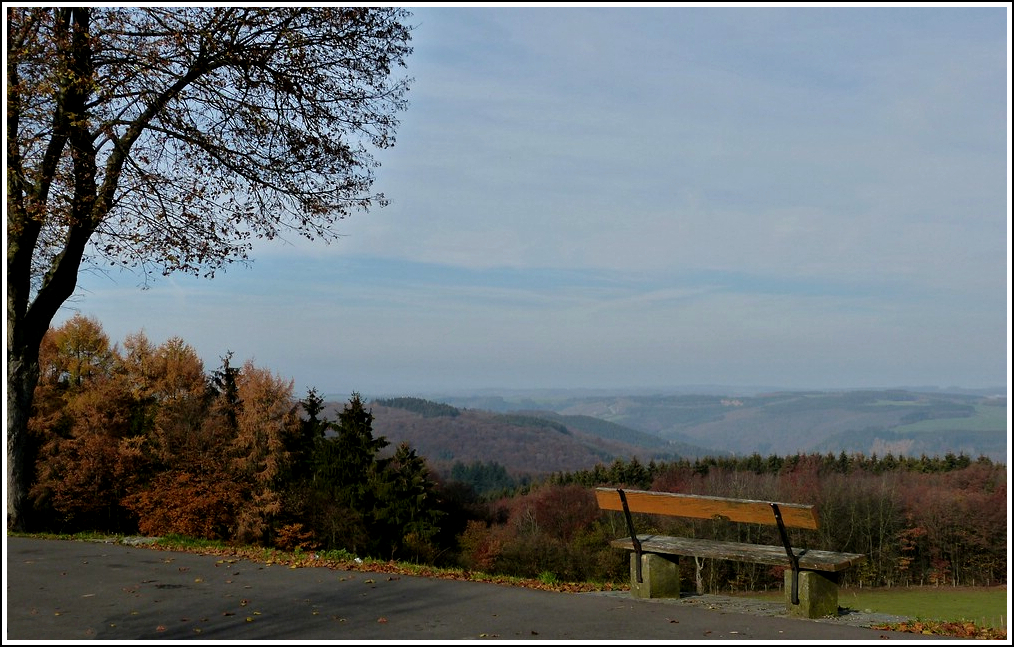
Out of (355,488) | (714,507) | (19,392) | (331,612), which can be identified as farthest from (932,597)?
(331,612)

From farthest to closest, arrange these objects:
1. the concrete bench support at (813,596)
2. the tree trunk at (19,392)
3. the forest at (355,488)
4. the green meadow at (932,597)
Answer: the green meadow at (932,597) < the forest at (355,488) < the tree trunk at (19,392) < the concrete bench support at (813,596)

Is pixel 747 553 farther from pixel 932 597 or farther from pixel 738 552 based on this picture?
pixel 932 597

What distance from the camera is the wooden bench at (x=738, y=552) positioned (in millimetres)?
8195

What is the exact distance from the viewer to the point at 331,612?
8133 mm

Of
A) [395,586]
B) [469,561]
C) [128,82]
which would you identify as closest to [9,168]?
[128,82]

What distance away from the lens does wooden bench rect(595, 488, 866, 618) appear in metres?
8.20

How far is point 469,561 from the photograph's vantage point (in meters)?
59.1

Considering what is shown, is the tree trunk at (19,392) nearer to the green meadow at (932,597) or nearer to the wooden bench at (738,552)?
the wooden bench at (738,552)

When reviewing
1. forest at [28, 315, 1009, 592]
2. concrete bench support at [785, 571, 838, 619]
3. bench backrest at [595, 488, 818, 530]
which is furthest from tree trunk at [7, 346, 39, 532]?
concrete bench support at [785, 571, 838, 619]

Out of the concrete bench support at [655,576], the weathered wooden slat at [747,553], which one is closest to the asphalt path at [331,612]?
the concrete bench support at [655,576]

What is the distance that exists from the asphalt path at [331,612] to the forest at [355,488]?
16.9ft

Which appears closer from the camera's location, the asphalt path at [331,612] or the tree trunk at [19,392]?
the asphalt path at [331,612]

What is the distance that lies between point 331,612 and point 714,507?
3926mm

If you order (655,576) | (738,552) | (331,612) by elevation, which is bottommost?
(331,612)
